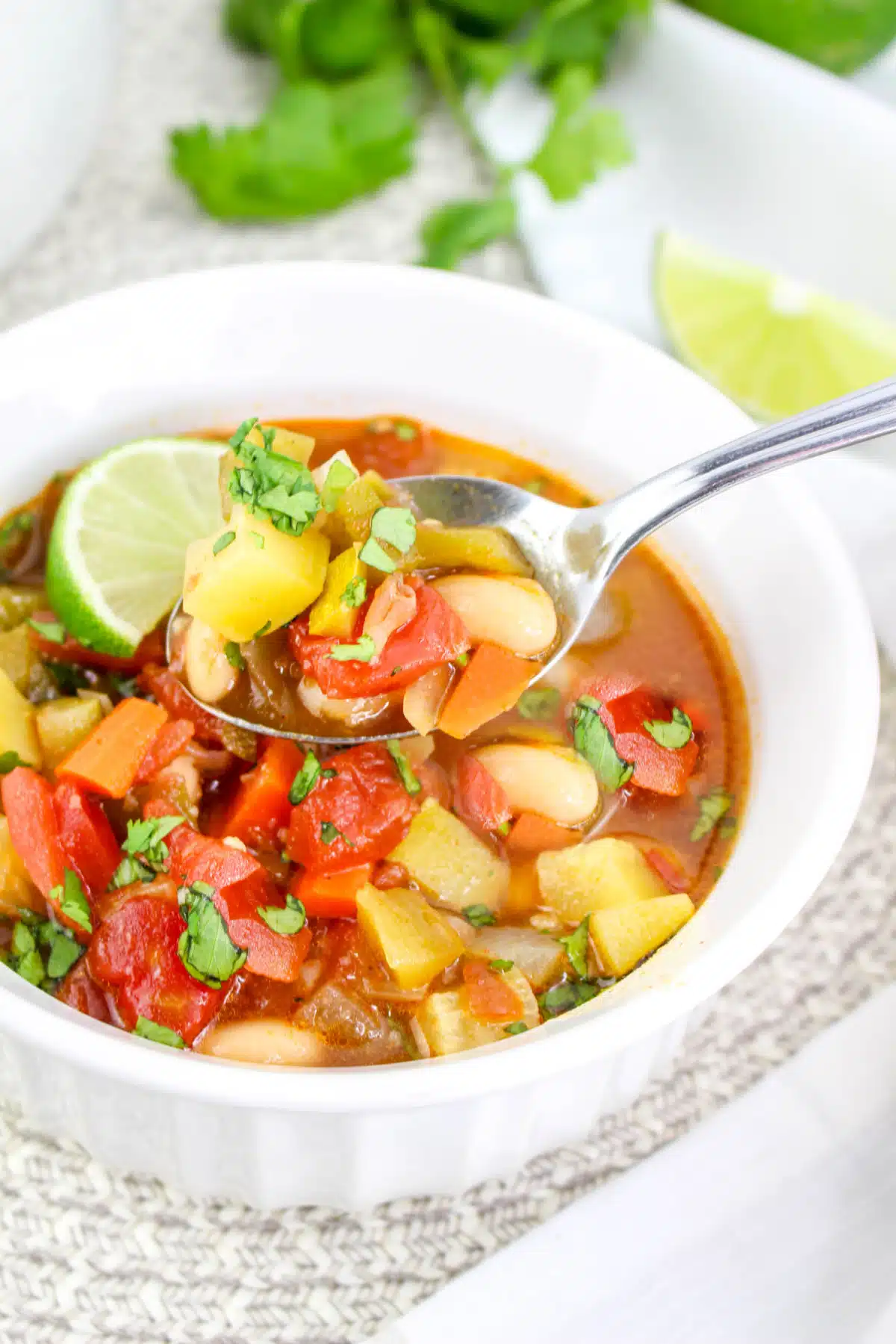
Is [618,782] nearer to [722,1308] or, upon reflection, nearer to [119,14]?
[722,1308]

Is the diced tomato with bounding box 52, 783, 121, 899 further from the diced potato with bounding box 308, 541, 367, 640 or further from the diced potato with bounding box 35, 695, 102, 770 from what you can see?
the diced potato with bounding box 308, 541, 367, 640

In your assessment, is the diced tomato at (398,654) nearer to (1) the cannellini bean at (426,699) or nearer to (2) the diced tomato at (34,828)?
(1) the cannellini bean at (426,699)

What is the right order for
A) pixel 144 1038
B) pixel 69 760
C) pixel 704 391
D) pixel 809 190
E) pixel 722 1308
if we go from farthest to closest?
pixel 809 190, pixel 704 391, pixel 69 760, pixel 722 1308, pixel 144 1038

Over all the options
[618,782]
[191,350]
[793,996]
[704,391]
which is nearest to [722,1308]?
[793,996]

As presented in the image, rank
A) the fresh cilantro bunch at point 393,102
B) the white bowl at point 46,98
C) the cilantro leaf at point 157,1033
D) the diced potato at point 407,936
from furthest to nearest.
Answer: the fresh cilantro bunch at point 393,102 → the white bowl at point 46,98 → the diced potato at point 407,936 → the cilantro leaf at point 157,1033

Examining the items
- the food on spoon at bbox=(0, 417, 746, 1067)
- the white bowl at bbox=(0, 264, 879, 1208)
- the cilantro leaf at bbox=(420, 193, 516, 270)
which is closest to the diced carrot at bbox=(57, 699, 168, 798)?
the food on spoon at bbox=(0, 417, 746, 1067)

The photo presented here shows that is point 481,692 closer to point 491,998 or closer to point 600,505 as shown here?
point 600,505

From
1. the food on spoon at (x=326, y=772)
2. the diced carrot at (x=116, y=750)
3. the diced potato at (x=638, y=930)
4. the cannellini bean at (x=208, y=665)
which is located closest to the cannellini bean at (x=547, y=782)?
the food on spoon at (x=326, y=772)
